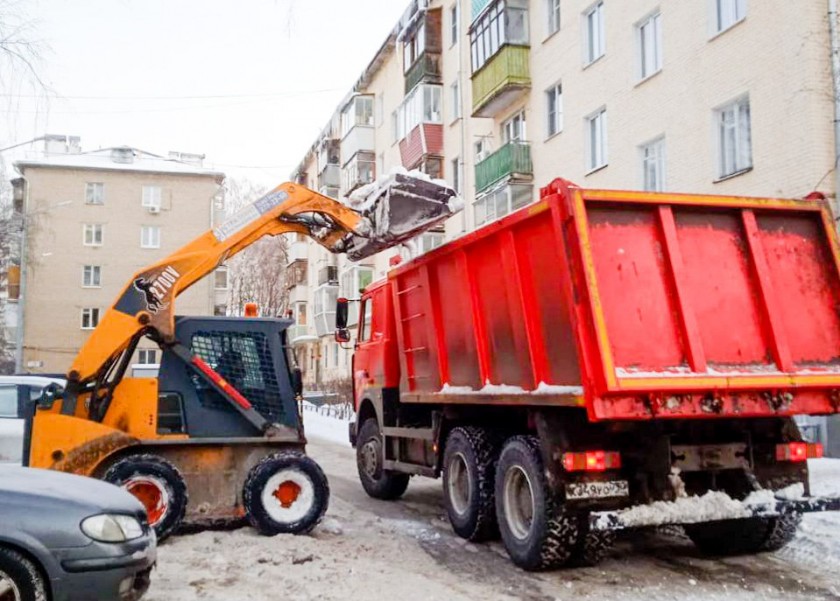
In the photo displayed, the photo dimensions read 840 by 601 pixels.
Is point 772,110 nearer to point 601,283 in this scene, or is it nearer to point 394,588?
point 601,283

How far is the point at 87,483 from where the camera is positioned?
5312 millimetres

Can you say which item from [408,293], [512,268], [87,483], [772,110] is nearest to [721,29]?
[772,110]

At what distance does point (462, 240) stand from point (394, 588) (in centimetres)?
319

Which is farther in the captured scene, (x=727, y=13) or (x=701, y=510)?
(x=727, y=13)

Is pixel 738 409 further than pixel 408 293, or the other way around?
pixel 408 293

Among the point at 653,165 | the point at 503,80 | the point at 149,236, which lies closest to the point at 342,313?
the point at 653,165

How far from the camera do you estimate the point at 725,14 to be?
1573 cm

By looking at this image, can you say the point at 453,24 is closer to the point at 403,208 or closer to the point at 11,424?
the point at 403,208

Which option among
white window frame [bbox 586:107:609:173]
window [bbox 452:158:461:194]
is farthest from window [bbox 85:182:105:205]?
white window frame [bbox 586:107:609:173]

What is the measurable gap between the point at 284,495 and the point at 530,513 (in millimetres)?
2393

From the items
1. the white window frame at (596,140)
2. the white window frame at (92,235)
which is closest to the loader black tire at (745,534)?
the white window frame at (596,140)

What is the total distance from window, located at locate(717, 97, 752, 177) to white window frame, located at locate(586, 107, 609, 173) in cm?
374

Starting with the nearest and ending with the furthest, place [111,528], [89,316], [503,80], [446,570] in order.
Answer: [111,528] < [446,570] < [503,80] < [89,316]

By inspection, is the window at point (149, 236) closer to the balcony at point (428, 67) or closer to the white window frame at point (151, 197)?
the white window frame at point (151, 197)
